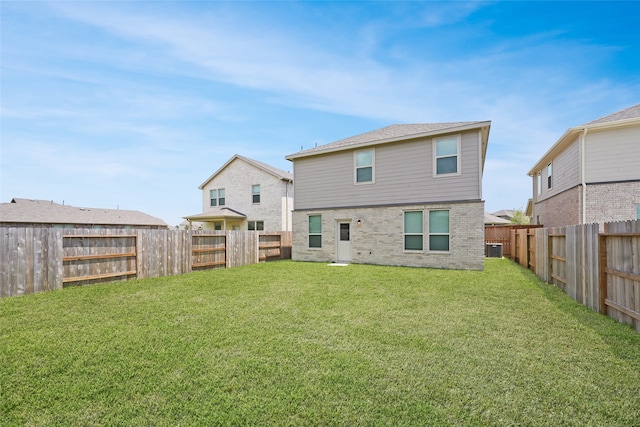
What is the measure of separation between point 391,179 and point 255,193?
12.3 metres

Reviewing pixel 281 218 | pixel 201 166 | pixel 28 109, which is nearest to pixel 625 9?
pixel 281 218

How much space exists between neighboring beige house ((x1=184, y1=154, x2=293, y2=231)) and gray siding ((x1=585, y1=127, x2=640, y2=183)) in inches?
634

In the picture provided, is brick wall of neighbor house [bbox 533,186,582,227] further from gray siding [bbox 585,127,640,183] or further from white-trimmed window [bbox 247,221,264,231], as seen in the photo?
white-trimmed window [bbox 247,221,264,231]

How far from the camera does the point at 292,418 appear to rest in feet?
7.64

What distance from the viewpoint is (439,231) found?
11203 mm

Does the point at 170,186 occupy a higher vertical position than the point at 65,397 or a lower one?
higher

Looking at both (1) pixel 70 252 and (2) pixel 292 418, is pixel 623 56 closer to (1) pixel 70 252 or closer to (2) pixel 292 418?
(2) pixel 292 418

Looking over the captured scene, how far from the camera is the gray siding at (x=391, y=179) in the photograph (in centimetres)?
1082

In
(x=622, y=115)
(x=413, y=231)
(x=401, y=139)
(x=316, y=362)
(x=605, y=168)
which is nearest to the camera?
(x=316, y=362)

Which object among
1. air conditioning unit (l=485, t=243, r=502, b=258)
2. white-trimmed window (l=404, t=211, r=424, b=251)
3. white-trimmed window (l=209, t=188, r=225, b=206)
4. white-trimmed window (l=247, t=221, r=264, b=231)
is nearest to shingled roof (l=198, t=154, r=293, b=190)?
white-trimmed window (l=209, t=188, r=225, b=206)

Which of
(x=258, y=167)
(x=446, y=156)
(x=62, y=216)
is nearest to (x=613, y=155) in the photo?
(x=446, y=156)

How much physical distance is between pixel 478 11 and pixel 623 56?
7.01 metres

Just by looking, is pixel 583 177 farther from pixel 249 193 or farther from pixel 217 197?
pixel 217 197

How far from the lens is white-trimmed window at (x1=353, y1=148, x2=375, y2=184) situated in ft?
42.1
